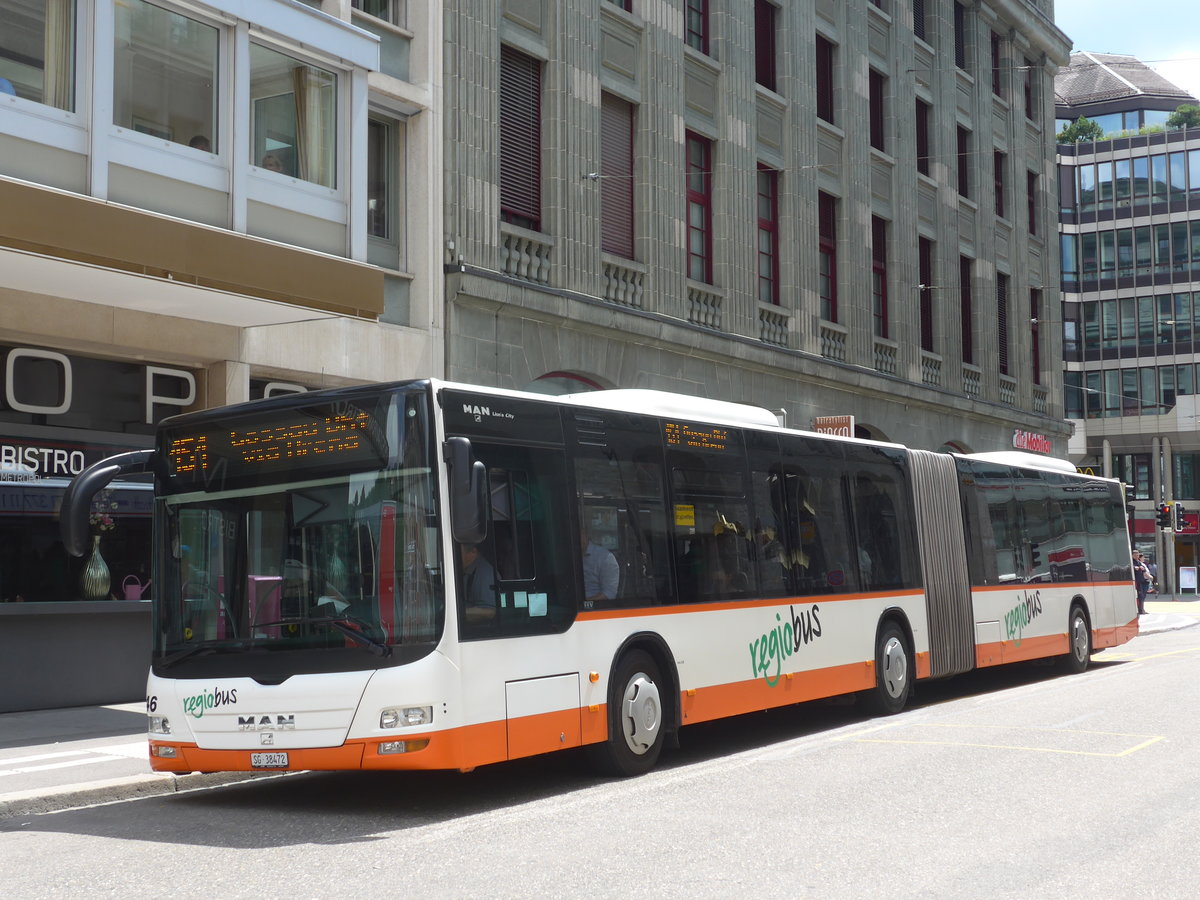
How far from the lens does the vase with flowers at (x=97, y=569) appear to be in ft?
51.7

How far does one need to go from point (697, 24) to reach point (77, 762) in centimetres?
1823

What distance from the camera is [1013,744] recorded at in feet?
39.1

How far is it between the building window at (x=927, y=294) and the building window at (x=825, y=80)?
535 centimetres

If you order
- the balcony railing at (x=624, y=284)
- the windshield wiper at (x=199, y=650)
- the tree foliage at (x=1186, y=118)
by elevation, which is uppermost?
the tree foliage at (x=1186, y=118)

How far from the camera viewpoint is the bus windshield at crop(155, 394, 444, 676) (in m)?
8.99

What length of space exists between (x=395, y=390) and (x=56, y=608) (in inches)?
303

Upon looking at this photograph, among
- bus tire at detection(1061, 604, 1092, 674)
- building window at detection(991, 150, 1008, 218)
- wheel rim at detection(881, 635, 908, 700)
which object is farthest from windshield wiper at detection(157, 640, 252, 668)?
building window at detection(991, 150, 1008, 218)

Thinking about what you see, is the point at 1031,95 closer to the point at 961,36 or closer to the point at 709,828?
the point at 961,36

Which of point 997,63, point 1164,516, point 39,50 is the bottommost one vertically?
point 1164,516

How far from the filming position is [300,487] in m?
9.38

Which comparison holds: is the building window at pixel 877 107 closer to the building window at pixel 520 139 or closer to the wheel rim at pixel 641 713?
the building window at pixel 520 139

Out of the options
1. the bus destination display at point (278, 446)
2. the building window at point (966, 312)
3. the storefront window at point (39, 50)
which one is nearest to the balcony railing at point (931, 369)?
the building window at point (966, 312)

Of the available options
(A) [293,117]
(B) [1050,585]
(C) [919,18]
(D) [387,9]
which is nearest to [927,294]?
(C) [919,18]

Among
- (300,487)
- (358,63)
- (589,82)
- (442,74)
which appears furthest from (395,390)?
(589,82)
